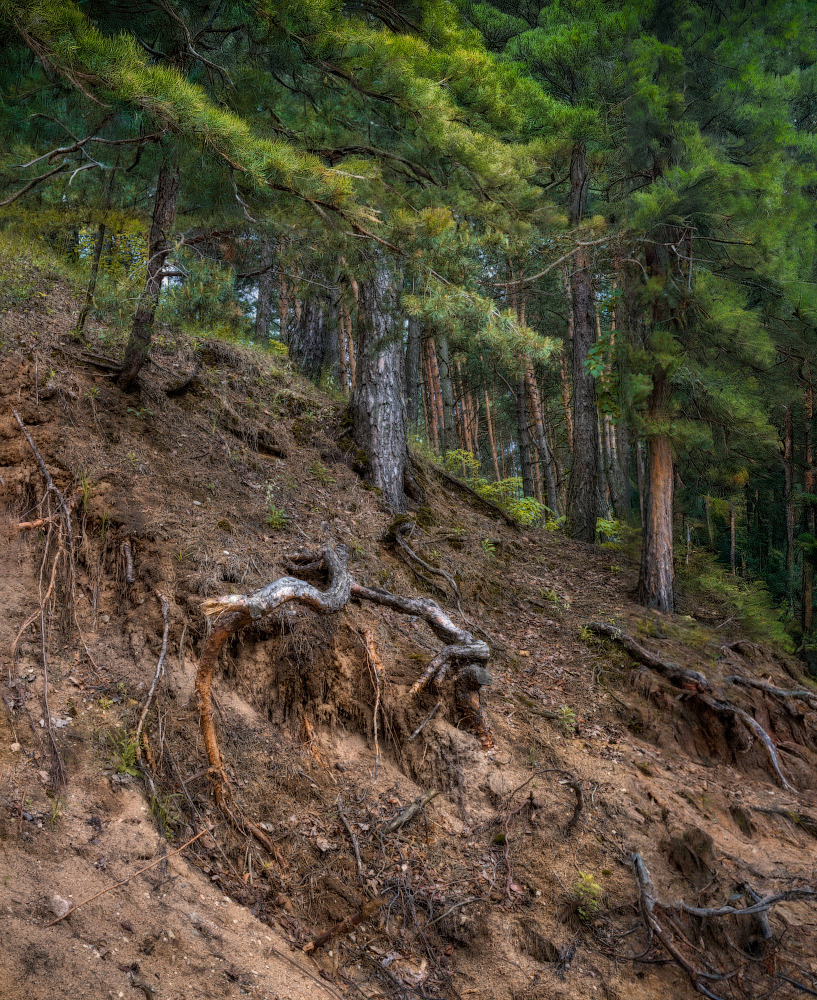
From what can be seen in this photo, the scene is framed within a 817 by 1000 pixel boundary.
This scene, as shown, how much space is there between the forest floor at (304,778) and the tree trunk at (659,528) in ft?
3.74

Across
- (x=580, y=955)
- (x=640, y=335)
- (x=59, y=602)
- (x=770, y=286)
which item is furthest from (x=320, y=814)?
(x=770, y=286)

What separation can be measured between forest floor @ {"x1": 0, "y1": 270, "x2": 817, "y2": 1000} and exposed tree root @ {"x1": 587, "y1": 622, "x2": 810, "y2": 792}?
9 centimetres

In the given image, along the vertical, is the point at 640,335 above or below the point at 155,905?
above

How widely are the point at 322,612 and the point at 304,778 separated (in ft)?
4.08

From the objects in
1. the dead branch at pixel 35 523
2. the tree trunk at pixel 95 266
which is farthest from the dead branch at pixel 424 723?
the tree trunk at pixel 95 266

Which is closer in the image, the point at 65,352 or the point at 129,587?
the point at 129,587

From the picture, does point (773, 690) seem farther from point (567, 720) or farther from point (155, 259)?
point (155, 259)

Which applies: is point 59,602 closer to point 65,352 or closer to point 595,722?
point 65,352

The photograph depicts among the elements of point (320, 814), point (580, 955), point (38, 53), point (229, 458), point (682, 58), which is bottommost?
point (580, 955)

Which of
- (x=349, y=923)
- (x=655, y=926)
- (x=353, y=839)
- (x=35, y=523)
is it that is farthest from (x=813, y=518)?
(x=35, y=523)

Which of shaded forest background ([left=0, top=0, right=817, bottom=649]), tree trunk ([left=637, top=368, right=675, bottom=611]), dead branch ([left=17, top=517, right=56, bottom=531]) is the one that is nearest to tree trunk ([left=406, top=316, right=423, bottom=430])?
shaded forest background ([left=0, top=0, right=817, bottom=649])

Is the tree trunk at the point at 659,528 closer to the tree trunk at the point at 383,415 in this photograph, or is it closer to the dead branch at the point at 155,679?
the tree trunk at the point at 383,415

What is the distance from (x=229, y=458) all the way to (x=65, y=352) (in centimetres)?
188

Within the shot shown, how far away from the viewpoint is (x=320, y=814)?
455 cm
